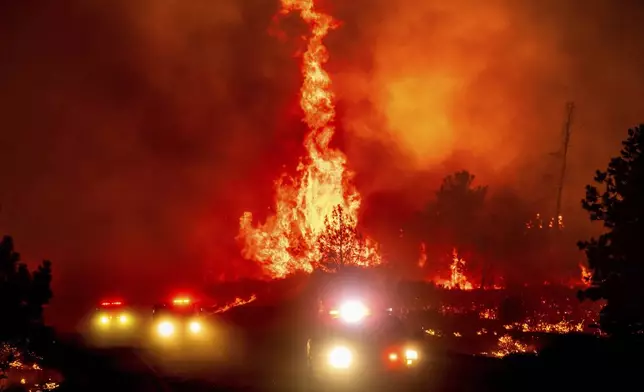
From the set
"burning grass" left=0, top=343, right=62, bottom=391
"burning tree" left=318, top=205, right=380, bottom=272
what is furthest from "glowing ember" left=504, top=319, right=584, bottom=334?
"burning grass" left=0, top=343, right=62, bottom=391

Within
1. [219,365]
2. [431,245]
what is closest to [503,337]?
[219,365]

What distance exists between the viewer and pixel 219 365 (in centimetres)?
2206

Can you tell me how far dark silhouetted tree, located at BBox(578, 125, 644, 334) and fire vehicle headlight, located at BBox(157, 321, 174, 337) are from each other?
585 inches

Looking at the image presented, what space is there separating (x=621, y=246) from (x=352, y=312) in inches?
581

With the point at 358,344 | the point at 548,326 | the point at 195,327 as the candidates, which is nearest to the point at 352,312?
the point at 358,344

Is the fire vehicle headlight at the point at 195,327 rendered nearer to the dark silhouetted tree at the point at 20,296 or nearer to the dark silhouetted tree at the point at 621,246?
the dark silhouetted tree at the point at 20,296

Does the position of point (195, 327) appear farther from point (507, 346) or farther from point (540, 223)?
point (540, 223)

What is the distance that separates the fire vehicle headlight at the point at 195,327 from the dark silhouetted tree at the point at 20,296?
6780 mm

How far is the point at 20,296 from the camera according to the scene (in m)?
18.3

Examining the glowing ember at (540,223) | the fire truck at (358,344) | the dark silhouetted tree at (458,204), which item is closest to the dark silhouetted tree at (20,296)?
the fire truck at (358,344)

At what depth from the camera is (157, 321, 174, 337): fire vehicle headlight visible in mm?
24938

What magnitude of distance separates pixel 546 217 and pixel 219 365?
216 ft

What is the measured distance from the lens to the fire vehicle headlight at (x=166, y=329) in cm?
2494

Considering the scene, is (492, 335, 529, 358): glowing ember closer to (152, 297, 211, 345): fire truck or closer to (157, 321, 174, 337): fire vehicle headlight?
(152, 297, 211, 345): fire truck
